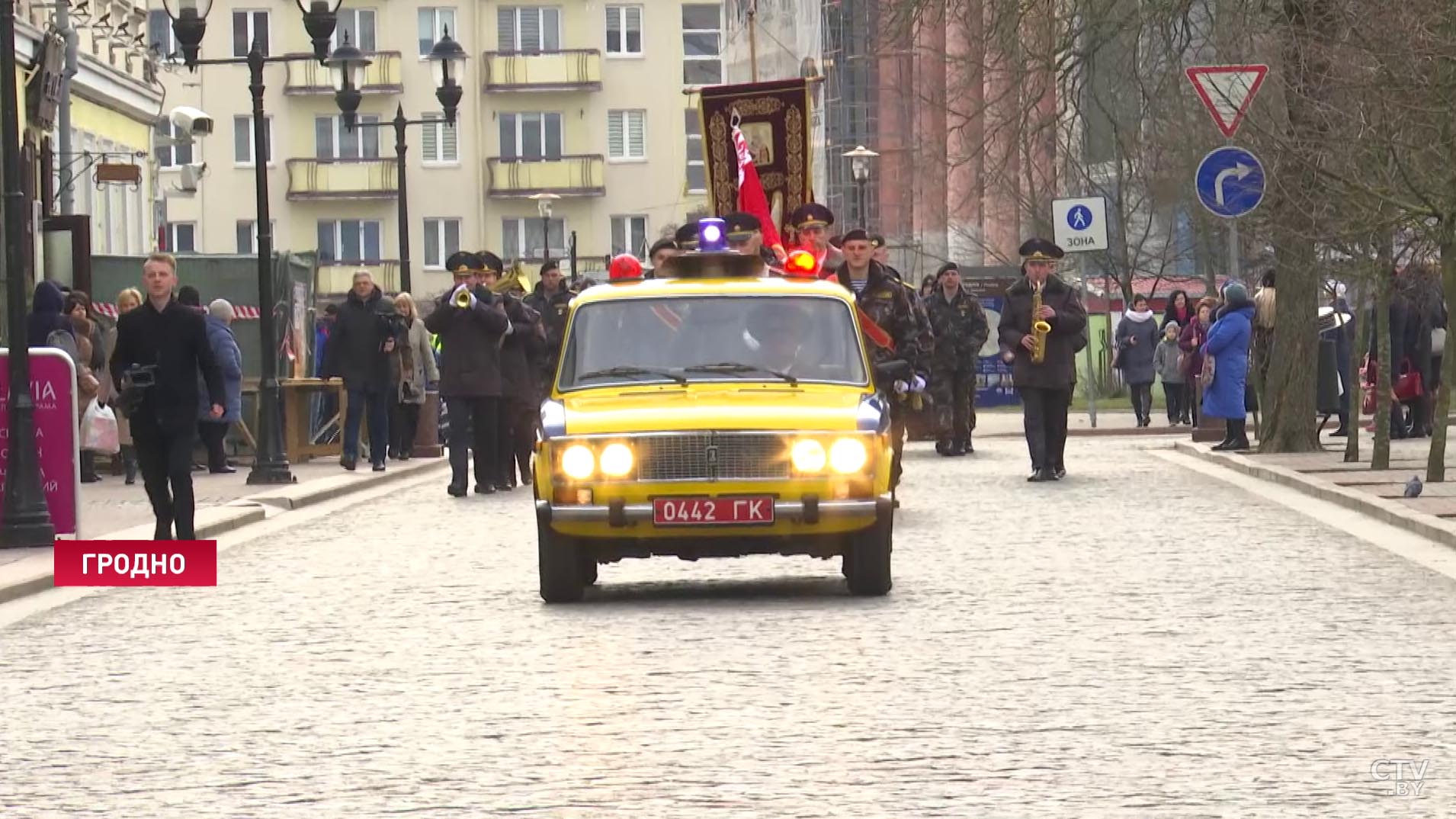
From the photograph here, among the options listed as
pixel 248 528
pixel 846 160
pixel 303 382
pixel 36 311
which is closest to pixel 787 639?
pixel 248 528

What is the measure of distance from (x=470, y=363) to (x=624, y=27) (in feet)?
226

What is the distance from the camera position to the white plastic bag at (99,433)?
86.2 feet

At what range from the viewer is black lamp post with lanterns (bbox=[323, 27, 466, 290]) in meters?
36.3

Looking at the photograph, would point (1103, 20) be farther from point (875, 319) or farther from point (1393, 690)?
point (1393, 690)

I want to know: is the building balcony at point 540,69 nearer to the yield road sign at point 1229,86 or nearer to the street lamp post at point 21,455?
the yield road sign at point 1229,86

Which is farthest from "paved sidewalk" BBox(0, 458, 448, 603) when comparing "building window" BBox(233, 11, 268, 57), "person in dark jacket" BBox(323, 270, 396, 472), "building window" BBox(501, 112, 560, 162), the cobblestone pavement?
"building window" BBox(233, 11, 268, 57)

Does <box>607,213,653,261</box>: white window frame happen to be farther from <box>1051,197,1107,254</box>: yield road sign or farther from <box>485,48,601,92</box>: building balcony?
<box>1051,197,1107,254</box>: yield road sign

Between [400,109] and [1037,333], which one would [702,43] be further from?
[1037,333]

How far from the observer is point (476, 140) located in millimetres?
95312

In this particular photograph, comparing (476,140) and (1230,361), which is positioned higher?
(476,140)

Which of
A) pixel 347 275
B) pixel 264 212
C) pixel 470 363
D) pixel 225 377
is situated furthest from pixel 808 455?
pixel 347 275

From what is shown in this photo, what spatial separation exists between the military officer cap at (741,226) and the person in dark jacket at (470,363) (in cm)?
621

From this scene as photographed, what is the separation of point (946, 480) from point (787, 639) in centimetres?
1454

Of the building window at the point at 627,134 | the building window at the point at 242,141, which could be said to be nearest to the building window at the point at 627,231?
the building window at the point at 627,134
